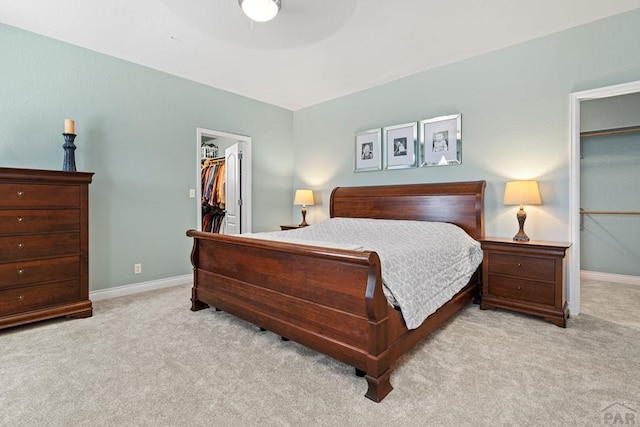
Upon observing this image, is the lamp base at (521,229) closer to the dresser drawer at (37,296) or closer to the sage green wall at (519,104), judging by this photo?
the sage green wall at (519,104)

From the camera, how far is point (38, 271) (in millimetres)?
2570

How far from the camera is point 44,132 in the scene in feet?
9.71

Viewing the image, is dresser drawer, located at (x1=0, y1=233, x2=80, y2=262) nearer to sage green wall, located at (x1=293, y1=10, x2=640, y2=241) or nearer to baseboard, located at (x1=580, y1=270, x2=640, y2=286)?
sage green wall, located at (x1=293, y1=10, x2=640, y2=241)

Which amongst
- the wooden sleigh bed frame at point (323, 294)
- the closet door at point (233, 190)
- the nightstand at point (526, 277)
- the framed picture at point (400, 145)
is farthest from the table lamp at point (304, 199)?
the nightstand at point (526, 277)

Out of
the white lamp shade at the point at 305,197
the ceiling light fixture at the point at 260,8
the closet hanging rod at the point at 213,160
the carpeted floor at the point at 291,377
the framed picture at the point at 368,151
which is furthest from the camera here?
the closet hanging rod at the point at 213,160

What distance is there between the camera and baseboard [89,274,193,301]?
3277 millimetres

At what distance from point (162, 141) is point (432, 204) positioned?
3275 mm

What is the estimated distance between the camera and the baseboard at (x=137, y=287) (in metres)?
3.28

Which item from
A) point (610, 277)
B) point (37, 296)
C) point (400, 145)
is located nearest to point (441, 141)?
point (400, 145)

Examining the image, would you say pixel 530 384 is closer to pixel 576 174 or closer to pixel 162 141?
pixel 576 174

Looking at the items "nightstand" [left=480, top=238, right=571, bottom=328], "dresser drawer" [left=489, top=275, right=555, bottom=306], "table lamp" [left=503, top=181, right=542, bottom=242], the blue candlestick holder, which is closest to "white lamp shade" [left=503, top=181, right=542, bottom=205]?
"table lamp" [left=503, top=181, right=542, bottom=242]

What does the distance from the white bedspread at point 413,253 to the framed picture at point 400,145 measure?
945 mm

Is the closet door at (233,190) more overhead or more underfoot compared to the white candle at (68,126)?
more underfoot

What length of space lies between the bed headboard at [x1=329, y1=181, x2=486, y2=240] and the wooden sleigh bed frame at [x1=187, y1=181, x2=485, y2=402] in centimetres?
1
